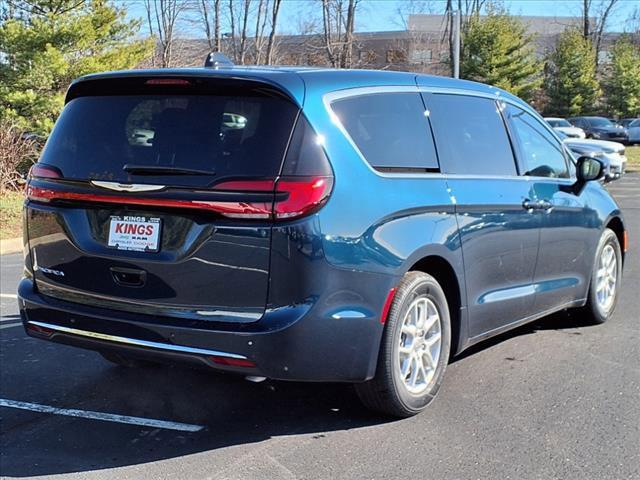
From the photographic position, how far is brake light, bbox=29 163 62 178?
153 inches

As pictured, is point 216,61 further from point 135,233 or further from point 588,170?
point 588,170

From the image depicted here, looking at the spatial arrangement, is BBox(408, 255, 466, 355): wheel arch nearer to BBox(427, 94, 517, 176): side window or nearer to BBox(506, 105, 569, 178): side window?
BBox(427, 94, 517, 176): side window

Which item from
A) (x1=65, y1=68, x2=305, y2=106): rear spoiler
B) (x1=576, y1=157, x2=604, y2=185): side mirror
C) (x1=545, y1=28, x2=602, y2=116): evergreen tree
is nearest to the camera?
(x1=65, y1=68, x2=305, y2=106): rear spoiler

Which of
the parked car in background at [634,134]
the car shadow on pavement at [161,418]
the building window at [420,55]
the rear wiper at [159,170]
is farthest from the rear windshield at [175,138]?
the building window at [420,55]

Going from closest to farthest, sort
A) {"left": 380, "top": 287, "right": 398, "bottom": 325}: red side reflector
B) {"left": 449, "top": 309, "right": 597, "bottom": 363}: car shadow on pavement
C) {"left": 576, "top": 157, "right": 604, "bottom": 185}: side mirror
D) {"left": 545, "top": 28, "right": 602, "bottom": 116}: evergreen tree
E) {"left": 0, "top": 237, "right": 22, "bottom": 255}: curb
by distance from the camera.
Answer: {"left": 380, "top": 287, "right": 398, "bottom": 325}: red side reflector
{"left": 576, "top": 157, "right": 604, "bottom": 185}: side mirror
{"left": 449, "top": 309, "right": 597, "bottom": 363}: car shadow on pavement
{"left": 0, "top": 237, "right": 22, "bottom": 255}: curb
{"left": 545, "top": 28, "right": 602, "bottom": 116}: evergreen tree

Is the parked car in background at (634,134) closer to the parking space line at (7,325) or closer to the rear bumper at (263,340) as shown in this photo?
the parking space line at (7,325)

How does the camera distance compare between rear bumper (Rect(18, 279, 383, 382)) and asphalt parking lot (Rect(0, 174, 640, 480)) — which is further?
asphalt parking lot (Rect(0, 174, 640, 480))

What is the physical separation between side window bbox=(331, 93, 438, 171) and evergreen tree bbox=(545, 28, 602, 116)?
42100 mm

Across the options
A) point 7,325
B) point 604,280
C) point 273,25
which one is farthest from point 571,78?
point 7,325

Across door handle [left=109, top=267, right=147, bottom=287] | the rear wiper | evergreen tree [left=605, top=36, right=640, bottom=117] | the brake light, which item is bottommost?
door handle [left=109, top=267, right=147, bottom=287]

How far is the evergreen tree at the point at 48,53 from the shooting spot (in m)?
17.0

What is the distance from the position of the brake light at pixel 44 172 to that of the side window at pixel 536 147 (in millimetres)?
2941

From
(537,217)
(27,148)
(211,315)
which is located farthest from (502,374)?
(27,148)

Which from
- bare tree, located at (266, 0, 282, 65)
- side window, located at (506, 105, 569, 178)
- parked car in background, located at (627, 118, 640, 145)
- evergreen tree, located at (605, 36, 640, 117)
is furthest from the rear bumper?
evergreen tree, located at (605, 36, 640, 117)
